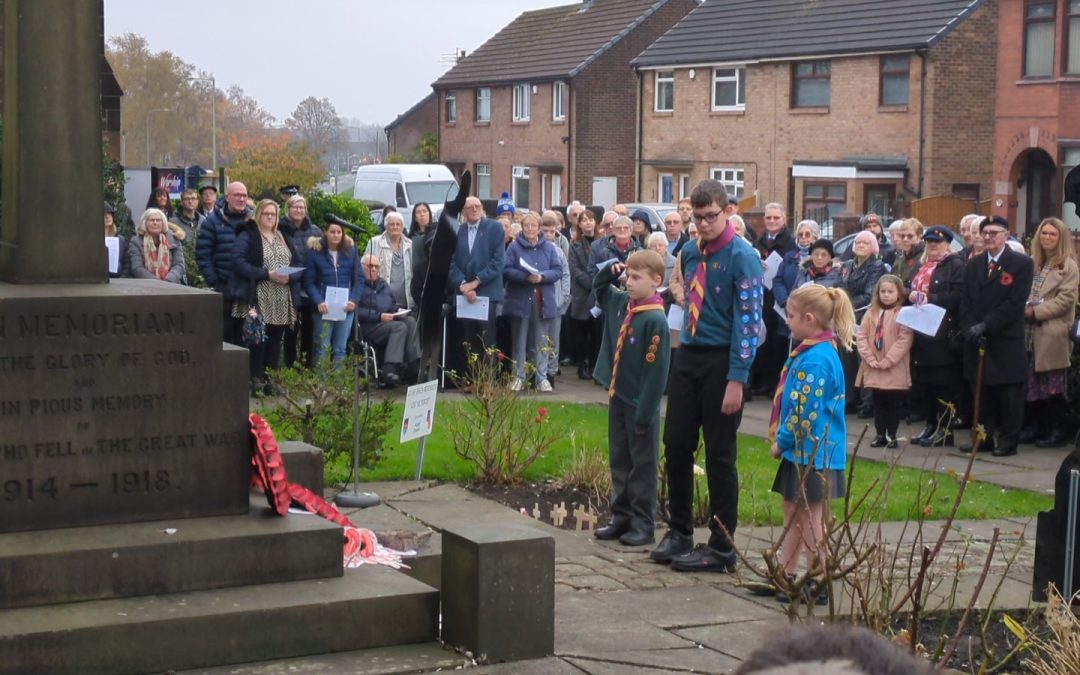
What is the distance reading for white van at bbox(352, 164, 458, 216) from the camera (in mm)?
43062

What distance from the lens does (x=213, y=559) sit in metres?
6.77

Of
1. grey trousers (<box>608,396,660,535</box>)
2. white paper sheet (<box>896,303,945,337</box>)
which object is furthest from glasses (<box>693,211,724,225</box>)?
white paper sheet (<box>896,303,945,337</box>)

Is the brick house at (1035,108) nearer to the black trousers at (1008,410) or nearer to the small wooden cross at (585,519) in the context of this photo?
the black trousers at (1008,410)

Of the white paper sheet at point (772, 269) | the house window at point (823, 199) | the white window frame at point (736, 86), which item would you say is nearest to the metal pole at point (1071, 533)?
the white paper sheet at point (772, 269)

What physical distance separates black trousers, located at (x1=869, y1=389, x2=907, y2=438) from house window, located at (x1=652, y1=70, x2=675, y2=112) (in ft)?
121

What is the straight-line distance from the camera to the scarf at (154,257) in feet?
51.7

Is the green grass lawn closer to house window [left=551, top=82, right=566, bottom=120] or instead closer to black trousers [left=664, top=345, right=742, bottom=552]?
black trousers [left=664, top=345, right=742, bottom=552]

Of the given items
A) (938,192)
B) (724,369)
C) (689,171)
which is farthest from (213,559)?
(689,171)

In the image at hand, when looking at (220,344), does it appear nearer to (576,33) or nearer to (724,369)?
(724,369)

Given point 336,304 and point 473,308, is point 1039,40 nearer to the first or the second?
point 473,308

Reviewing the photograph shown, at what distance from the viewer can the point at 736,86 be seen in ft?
155

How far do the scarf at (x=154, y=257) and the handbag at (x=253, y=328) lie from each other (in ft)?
3.16

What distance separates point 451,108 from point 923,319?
50.1 metres

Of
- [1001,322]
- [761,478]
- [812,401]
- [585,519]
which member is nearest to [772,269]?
[1001,322]
